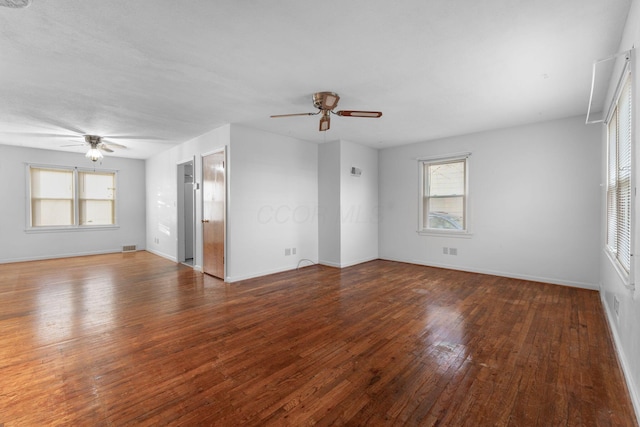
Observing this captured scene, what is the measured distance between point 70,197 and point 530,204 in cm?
1004

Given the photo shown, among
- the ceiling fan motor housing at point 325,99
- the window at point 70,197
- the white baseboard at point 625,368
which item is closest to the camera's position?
the white baseboard at point 625,368

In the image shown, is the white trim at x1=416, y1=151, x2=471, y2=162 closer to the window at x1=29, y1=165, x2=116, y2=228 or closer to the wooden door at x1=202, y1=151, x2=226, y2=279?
the wooden door at x1=202, y1=151, x2=226, y2=279

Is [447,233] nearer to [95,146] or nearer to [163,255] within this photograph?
[163,255]

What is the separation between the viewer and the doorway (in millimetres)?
6508

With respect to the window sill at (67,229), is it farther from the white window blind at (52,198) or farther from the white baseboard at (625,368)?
the white baseboard at (625,368)

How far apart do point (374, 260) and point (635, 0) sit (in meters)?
5.39

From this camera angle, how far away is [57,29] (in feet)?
7.16

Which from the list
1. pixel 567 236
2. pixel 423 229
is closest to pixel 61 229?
pixel 423 229

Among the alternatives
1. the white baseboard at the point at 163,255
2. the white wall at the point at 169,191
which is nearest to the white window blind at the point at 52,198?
the white wall at the point at 169,191

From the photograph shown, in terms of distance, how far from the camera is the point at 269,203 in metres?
5.32

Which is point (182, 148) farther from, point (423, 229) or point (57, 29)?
point (423, 229)

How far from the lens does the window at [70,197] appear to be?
675 cm

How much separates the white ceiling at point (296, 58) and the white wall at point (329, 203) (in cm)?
147

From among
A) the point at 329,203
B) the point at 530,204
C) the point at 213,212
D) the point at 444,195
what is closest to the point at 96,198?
the point at 213,212
